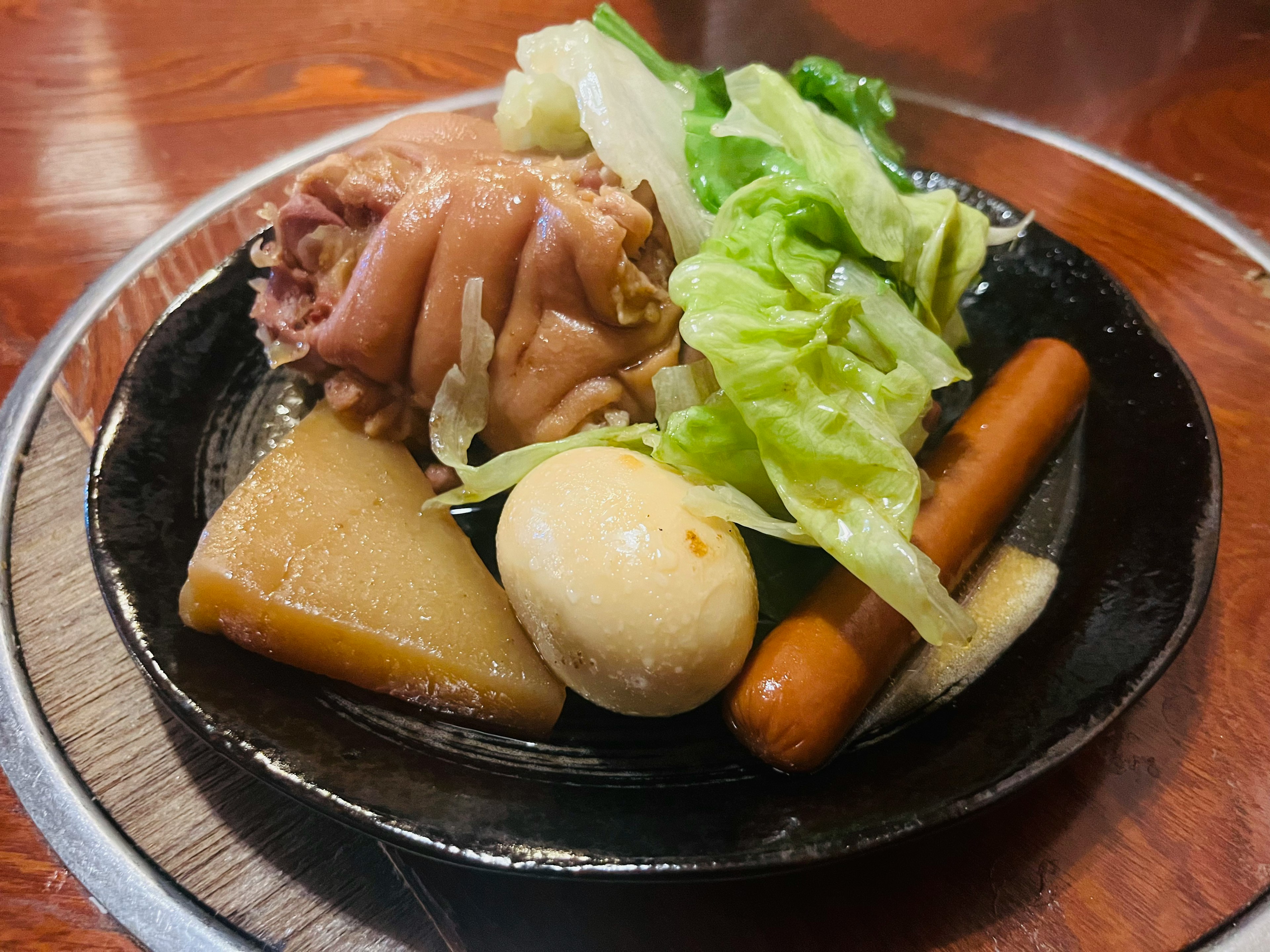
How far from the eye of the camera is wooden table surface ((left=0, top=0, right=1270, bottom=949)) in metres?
1.40

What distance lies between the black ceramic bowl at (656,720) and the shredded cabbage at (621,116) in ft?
2.78

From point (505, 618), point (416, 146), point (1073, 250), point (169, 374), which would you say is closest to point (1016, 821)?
point (505, 618)

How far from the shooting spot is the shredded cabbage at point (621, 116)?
1832mm

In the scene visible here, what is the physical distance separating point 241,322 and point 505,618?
1.29 metres

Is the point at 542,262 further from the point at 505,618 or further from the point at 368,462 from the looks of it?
the point at 505,618

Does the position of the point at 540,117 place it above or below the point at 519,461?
above

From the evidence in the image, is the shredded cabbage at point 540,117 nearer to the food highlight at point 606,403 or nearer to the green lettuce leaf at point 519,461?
the food highlight at point 606,403

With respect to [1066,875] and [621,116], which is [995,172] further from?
[1066,875]

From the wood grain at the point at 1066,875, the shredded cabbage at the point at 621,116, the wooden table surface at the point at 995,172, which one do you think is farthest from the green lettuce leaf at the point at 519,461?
the wooden table surface at the point at 995,172

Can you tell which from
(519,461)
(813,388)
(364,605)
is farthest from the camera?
(519,461)

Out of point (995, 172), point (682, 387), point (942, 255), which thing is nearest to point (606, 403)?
point (682, 387)

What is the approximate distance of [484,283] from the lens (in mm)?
1751

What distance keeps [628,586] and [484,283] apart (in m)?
0.80

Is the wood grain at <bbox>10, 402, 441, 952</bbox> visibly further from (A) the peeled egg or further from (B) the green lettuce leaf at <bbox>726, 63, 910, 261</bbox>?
(B) the green lettuce leaf at <bbox>726, 63, 910, 261</bbox>
